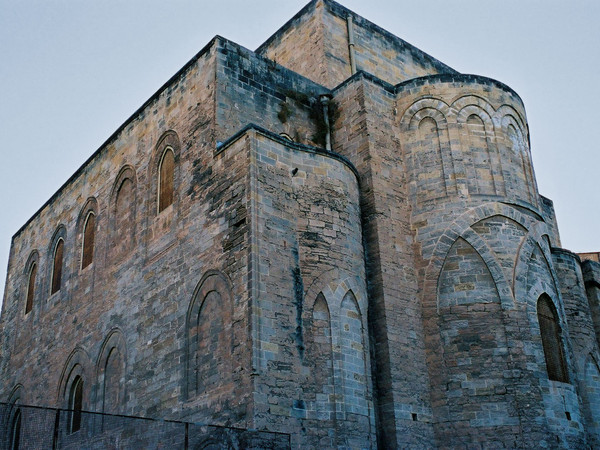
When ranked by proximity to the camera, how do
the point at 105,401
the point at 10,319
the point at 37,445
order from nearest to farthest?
the point at 37,445
the point at 105,401
the point at 10,319

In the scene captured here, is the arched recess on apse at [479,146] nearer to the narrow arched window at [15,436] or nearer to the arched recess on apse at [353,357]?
the arched recess on apse at [353,357]

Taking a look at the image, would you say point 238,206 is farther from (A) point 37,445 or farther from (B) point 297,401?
(A) point 37,445

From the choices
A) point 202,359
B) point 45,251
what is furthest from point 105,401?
point 45,251

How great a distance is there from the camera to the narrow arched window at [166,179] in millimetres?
17000

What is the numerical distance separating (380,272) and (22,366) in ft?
38.2

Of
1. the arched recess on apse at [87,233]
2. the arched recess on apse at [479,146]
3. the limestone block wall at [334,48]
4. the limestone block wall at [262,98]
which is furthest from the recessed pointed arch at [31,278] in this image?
the arched recess on apse at [479,146]

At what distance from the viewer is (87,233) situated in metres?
20.4

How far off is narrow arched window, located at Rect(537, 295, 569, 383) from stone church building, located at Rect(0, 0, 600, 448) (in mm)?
44

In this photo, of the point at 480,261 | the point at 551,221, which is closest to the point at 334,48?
the point at 551,221

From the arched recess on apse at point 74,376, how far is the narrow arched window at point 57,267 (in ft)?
9.59

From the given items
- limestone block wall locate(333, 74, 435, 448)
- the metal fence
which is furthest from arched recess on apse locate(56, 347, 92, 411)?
limestone block wall locate(333, 74, 435, 448)

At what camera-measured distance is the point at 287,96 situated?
57.6ft

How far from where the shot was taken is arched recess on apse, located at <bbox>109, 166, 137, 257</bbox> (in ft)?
59.6

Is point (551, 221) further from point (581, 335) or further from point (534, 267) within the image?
point (534, 267)
